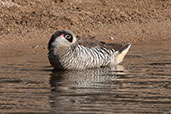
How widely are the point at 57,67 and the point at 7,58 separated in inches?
84.7

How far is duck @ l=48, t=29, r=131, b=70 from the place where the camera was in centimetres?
1236

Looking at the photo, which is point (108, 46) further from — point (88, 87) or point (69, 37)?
point (88, 87)

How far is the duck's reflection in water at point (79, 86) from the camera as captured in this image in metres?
9.37

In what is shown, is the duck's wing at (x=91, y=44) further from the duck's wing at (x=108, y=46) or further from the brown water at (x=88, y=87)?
the brown water at (x=88, y=87)

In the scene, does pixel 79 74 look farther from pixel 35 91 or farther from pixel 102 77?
pixel 35 91

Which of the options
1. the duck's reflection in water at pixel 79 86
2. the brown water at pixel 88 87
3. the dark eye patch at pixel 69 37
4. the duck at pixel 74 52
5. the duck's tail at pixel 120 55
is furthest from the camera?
the duck's tail at pixel 120 55

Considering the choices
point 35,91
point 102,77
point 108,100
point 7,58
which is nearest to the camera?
point 108,100

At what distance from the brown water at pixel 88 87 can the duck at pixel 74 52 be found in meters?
0.16

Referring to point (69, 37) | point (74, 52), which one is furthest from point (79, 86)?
point (69, 37)

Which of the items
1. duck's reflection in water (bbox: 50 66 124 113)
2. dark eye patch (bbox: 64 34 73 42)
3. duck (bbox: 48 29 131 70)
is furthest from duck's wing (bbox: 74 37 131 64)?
duck's reflection in water (bbox: 50 66 124 113)

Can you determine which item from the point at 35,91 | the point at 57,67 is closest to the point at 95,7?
the point at 57,67

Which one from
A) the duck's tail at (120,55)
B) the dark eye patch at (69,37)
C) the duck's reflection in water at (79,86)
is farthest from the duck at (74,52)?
the duck's tail at (120,55)

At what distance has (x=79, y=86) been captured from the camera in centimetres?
1082

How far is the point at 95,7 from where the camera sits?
1927 centimetres
